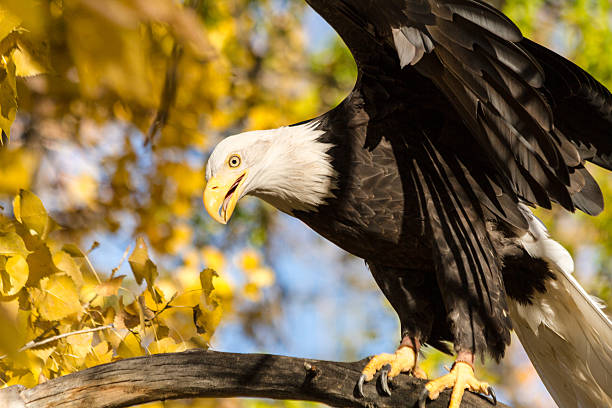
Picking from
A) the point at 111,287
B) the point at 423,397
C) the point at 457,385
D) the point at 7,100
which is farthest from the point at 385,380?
the point at 7,100

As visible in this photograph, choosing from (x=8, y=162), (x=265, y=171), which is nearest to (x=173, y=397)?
(x=8, y=162)

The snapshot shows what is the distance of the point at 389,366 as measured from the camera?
233 cm

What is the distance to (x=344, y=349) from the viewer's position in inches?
314

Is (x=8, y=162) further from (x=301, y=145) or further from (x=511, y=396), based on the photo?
(x=511, y=396)

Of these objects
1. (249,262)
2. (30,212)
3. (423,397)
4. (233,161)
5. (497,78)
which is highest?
(249,262)

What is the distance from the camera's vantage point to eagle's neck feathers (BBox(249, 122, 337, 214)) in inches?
94.4

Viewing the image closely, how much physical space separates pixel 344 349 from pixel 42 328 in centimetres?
645

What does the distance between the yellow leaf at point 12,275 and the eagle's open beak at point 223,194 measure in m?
0.85

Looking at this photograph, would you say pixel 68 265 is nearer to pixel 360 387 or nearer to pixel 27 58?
pixel 27 58

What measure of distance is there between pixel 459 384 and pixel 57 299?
1.26m

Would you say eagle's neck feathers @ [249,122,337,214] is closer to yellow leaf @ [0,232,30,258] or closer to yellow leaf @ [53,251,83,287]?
yellow leaf @ [53,251,83,287]

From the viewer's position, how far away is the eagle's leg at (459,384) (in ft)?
7.00

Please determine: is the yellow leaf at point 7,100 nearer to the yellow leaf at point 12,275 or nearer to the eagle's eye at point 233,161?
the yellow leaf at point 12,275

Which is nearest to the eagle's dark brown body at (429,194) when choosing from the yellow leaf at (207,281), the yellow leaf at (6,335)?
the yellow leaf at (207,281)
